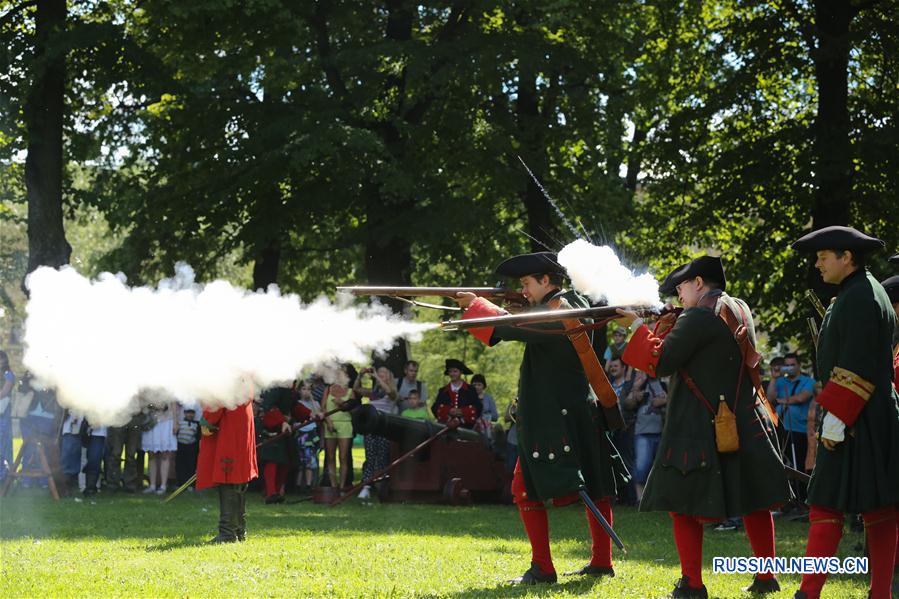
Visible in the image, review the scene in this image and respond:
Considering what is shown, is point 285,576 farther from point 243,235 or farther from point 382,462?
point 243,235

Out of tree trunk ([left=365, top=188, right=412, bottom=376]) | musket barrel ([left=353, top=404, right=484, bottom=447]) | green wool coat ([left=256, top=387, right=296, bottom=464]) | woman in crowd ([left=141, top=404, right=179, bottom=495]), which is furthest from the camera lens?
tree trunk ([left=365, top=188, right=412, bottom=376])

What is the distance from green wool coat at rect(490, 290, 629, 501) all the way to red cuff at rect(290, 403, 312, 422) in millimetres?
8823

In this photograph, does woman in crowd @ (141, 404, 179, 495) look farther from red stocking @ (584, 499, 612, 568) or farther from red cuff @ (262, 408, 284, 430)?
red stocking @ (584, 499, 612, 568)

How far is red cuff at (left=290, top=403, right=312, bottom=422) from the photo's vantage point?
1659 centimetres

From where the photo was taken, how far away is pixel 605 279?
7.31 metres

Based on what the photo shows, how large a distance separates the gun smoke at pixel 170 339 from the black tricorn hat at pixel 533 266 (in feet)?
3.97

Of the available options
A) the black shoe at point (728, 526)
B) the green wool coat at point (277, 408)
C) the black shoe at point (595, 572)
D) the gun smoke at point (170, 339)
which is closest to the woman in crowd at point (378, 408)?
the green wool coat at point (277, 408)

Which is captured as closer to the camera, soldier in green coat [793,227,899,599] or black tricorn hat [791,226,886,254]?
soldier in green coat [793,227,899,599]

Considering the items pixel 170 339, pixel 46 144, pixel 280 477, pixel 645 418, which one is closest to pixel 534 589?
pixel 170 339

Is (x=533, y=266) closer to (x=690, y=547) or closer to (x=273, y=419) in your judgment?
(x=690, y=547)

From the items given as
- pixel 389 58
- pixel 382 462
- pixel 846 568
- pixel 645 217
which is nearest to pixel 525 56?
pixel 389 58

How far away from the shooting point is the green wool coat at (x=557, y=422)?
7.86 m

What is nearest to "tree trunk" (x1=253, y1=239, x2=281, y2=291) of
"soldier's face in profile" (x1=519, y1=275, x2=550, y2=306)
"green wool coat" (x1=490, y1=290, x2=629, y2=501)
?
"soldier's face in profile" (x1=519, y1=275, x2=550, y2=306)

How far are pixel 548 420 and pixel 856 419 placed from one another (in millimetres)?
2123
